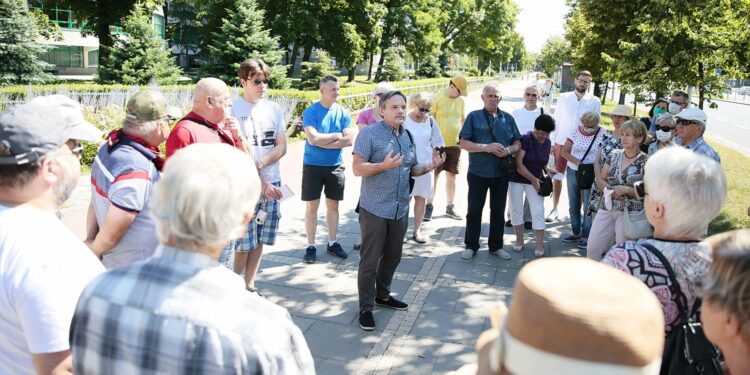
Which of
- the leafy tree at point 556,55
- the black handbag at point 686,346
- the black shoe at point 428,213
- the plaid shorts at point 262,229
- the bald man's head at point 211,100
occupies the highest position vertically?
the leafy tree at point 556,55

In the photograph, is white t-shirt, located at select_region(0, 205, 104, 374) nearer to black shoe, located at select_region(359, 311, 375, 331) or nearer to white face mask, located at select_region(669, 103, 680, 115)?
black shoe, located at select_region(359, 311, 375, 331)

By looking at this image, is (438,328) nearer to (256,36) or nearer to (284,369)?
(284,369)

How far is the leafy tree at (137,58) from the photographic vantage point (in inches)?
925

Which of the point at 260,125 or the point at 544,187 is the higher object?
the point at 260,125

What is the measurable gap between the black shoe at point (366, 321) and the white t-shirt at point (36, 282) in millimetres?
2985

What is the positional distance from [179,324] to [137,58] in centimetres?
2485

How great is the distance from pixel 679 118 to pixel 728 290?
4.40m

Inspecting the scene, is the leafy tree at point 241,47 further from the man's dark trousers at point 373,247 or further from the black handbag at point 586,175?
the man's dark trousers at point 373,247

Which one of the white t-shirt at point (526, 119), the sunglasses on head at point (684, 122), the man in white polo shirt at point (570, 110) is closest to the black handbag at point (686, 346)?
the sunglasses on head at point (684, 122)

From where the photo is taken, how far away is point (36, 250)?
174 centimetres

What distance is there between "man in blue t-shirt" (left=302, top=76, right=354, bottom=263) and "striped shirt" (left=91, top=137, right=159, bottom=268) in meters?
2.80

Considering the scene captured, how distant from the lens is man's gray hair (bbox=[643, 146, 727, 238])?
218 centimetres

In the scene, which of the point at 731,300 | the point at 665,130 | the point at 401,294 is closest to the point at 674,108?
the point at 665,130

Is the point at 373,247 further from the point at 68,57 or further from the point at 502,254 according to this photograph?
the point at 68,57
